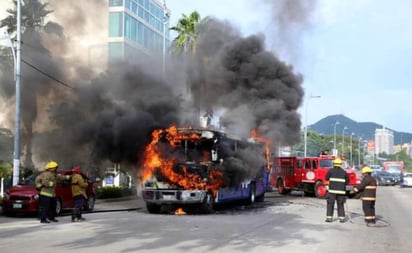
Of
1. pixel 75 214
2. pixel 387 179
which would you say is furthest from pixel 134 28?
pixel 387 179

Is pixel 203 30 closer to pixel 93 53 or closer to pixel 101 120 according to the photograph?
pixel 93 53

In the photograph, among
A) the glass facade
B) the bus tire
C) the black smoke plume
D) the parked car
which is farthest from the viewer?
the parked car

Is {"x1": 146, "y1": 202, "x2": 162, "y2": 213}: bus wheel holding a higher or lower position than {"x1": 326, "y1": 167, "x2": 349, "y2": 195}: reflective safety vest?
lower

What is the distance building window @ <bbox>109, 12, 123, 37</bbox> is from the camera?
22.4 meters

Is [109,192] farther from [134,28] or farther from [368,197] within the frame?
[368,197]

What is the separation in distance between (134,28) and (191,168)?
420 inches

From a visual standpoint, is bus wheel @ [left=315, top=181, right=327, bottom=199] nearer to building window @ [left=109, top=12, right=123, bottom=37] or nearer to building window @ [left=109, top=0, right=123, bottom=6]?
building window @ [left=109, top=12, right=123, bottom=37]

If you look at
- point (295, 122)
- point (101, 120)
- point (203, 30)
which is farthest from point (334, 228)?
point (203, 30)

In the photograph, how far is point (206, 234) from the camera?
1169cm

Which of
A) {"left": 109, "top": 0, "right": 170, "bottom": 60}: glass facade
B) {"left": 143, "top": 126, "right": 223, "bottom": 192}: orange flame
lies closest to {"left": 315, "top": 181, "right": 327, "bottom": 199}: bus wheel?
{"left": 109, "top": 0, "right": 170, "bottom": 60}: glass facade

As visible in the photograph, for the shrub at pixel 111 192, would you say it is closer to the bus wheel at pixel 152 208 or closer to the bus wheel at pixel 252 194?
the bus wheel at pixel 252 194

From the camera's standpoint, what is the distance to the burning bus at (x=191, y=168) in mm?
16266

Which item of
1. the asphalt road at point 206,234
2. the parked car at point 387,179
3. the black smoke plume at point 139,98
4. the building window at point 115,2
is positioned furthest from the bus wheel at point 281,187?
the parked car at point 387,179

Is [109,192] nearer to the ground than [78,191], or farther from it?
nearer to the ground
